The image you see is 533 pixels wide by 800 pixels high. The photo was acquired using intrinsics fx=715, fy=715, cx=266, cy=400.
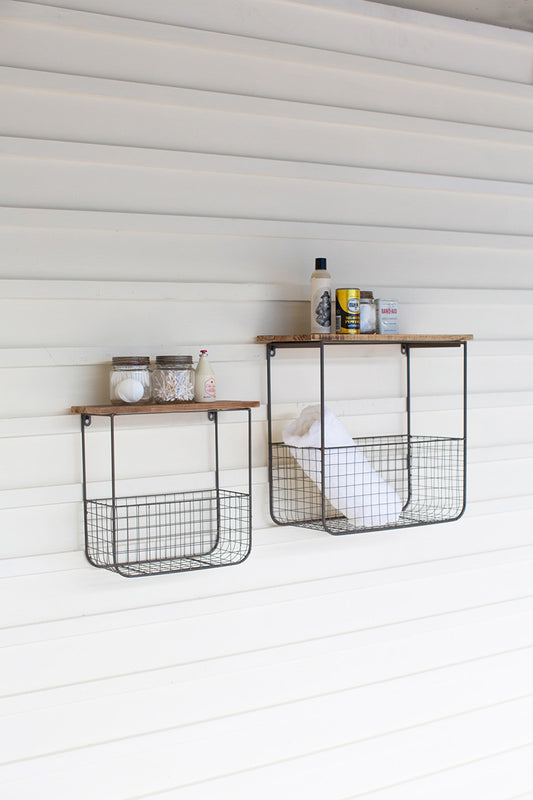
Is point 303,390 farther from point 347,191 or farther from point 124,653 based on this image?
point 124,653

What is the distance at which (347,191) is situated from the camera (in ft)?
6.46

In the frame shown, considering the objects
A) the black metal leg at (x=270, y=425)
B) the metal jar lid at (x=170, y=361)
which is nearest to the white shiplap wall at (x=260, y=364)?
the black metal leg at (x=270, y=425)

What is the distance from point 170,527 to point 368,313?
0.74m

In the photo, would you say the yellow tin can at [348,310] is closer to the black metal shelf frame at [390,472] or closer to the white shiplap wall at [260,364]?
the black metal shelf frame at [390,472]

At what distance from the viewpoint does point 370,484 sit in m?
1.84

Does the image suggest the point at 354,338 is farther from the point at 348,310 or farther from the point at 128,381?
the point at 128,381

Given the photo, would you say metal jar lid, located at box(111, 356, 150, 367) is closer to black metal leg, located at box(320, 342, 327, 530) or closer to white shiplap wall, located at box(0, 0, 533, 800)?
white shiplap wall, located at box(0, 0, 533, 800)

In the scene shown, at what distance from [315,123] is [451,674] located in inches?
62.4

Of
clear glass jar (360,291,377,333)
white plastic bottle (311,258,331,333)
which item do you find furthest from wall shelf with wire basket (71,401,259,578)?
clear glass jar (360,291,377,333)

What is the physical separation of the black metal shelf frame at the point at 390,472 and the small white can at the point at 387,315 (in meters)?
0.05

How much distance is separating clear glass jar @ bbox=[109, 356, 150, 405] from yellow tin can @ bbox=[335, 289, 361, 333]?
1.66 feet

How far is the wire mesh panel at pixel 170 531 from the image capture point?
1.69 m

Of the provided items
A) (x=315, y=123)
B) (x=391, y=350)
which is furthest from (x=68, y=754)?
(x=315, y=123)

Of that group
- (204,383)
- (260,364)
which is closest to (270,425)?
(260,364)
